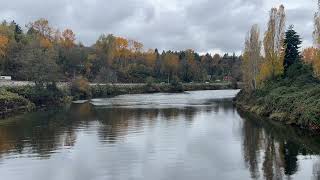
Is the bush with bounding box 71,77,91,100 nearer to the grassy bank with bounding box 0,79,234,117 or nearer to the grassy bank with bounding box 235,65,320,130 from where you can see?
the grassy bank with bounding box 0,79,234,117

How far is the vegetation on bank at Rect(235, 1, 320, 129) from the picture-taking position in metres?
43.6

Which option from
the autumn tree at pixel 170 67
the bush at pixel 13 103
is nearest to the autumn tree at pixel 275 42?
the bush at pixel 13 103

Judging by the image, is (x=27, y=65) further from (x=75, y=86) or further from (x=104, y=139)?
(x=104, y=139)

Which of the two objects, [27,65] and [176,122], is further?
[27,65]

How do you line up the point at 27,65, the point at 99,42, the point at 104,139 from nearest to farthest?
1. the point at 104,139
2. the point at 27,65
3. the point at 99,42

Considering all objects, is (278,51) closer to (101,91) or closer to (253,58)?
(253,58)

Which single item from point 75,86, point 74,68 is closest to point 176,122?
point 75,86

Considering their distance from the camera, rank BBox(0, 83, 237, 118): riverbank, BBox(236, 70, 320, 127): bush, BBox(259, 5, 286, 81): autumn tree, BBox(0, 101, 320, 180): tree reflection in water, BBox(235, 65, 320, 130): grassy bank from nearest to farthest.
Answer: BBox(0, 101, 320, 180): tree reflection in water
BBox(235, 65, 320, 130): grassy bank
BBox(236, 70, 320, 127): bush
BBox(0, 83, 237, 118): riverbank
BBox(259, 5, 286, 81): autumn tree

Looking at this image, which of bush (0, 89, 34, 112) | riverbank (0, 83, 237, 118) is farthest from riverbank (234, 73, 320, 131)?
bush (0, 89, 34, 112)

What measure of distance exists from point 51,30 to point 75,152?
12722 centimetres

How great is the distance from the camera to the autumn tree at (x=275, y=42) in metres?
62.9

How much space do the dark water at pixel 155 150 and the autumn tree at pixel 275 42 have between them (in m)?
20.7

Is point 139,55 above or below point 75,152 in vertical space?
above

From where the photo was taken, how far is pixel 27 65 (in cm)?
7575
